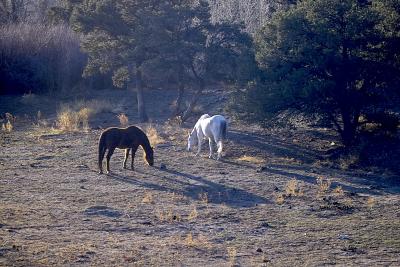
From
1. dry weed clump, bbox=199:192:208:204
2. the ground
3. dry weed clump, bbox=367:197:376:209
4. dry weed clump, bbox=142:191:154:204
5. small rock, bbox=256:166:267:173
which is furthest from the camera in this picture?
small rock, bbox=256:166:267:173

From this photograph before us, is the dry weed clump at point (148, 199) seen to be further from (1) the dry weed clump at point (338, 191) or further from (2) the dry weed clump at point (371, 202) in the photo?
(2) the dry weed clump at point (371, 202)

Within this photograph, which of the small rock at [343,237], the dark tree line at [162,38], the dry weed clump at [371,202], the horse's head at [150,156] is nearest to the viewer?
the small rock at [343,237]

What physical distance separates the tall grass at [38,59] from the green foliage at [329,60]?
1987 centimetres

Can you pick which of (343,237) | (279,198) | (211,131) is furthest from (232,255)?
(211,131)

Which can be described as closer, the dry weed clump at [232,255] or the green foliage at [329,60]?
the dry weed clump at [232,255]

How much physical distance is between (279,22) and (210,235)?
11.6m

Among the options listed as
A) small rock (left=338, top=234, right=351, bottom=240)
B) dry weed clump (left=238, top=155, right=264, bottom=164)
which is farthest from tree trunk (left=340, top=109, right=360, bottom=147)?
small rock (left=338, top=234, right=351, bottom=240)

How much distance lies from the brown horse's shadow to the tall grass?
21.6 meters

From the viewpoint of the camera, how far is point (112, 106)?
3347 centimetres

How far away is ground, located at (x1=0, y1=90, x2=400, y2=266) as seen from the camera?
10.7 metres

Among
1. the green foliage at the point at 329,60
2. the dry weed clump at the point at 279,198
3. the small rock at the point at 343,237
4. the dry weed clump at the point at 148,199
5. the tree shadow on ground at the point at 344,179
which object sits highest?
the green foliage at the point at 329,60

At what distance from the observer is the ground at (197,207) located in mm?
10656

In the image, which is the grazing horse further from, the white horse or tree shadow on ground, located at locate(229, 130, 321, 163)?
tree shadow on ground, located at locate(229, 130, 321, 163)

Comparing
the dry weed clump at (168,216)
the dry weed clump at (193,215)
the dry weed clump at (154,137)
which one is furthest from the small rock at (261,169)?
the dry weed clump at (168,216)
